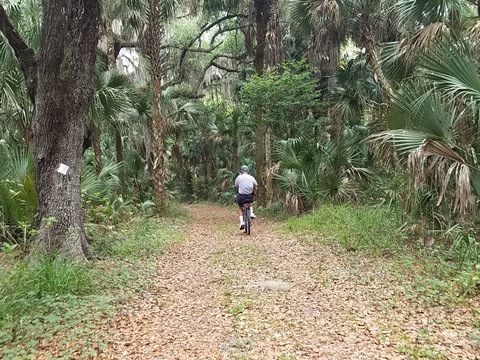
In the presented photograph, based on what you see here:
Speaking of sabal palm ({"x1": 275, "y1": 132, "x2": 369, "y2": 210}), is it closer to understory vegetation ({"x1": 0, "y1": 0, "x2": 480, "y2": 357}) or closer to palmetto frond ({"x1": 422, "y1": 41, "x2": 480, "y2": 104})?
understory vegetation ({"x1": 0, "y1": 0, "x2": 480, "y2": 357})

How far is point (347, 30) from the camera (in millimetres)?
13766

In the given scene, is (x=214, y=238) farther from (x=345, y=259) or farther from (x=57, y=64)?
(x=57, y=64)

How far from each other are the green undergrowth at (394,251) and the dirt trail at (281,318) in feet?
1.10

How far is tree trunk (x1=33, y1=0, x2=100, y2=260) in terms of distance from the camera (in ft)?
20.6

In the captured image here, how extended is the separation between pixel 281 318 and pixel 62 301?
2.47 metres

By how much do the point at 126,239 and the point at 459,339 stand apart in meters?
6.61

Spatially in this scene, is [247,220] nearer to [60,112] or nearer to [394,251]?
[394,251]

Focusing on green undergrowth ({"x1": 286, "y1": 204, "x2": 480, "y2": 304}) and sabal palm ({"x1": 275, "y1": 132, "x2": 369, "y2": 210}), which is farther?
sabal palm ({"x1": 275, "y1": 132, "x2": 369, "y2": 210})

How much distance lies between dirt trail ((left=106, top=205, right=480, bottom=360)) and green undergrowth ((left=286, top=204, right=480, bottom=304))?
1.10 feet

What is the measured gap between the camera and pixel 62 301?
181 inches

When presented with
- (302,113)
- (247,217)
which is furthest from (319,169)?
(302,113)

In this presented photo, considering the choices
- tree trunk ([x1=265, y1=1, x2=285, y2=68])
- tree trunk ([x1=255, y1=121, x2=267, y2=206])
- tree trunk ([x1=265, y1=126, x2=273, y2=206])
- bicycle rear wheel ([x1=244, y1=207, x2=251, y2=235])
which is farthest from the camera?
tree trunk ([x1=255, y1=121, x2=267, y2=206])

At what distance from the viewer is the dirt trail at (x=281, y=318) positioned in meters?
3.77

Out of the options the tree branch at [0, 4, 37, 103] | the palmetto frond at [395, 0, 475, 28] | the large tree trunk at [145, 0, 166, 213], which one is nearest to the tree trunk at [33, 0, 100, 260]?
the tree branch at [0, 4, 37, 103]
